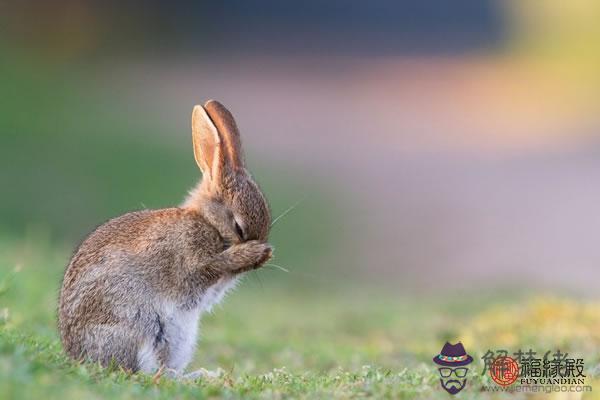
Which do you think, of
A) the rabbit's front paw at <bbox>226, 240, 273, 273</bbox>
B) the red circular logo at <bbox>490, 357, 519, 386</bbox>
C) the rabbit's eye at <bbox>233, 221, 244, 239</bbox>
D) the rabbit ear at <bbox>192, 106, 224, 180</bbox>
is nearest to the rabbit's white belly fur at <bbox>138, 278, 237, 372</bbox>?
the rabbit's front paw at <bbox>226, 240, 273, 273</bbox>

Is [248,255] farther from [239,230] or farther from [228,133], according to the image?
[228,133]

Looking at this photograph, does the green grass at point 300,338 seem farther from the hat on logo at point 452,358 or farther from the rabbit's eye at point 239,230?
the rabbit's eye at point 239,230

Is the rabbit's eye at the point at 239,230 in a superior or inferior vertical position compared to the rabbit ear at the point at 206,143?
inferior

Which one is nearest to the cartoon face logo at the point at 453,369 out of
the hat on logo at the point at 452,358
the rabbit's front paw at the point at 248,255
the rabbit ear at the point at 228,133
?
the hat on logo at the point at 452,358

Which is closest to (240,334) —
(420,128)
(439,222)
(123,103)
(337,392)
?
(337,392)

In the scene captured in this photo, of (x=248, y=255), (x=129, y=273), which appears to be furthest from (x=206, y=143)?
(x=129, y=273)
